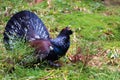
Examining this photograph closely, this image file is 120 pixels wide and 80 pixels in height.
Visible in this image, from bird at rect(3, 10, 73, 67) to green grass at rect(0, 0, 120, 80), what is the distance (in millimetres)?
141

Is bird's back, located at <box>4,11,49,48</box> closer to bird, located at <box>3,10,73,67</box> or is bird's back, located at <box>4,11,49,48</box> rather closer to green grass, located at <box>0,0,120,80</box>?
bird, located at <box>3,10,73,67</box>

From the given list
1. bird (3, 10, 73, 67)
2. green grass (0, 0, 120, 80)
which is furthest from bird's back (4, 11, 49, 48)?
green grass (0, 0, 120, 80)

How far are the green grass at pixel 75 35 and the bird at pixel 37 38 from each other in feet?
0.46

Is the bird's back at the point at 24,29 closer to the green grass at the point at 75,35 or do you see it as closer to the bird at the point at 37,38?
the bird at the point at 37,38

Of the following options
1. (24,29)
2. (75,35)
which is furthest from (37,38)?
(75,35)

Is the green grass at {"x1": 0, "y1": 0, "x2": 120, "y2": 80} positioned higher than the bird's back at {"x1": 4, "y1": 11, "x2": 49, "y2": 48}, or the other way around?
the bird's back at {"x1": 4, "y1": 11, "x2": 49, "y2": 48}

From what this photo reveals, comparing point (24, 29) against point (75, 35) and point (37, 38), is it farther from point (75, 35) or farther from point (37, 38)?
point (75, 35)

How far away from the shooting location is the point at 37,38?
5.41 m

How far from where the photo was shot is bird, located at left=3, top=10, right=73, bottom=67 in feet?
17.0

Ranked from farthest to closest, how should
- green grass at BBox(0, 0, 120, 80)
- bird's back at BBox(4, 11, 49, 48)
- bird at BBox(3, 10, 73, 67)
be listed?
1. bird's back at BBox(4, 11, 49, 48)
2. bird at BBox(3, 10, 73, 67)
3. green grass at BBox(0, 0, 120, 80)

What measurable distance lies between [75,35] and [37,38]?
188cm

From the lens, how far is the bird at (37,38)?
5.17 meters

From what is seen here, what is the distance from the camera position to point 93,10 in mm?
8891

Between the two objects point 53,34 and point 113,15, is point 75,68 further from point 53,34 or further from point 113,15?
point 113,15
